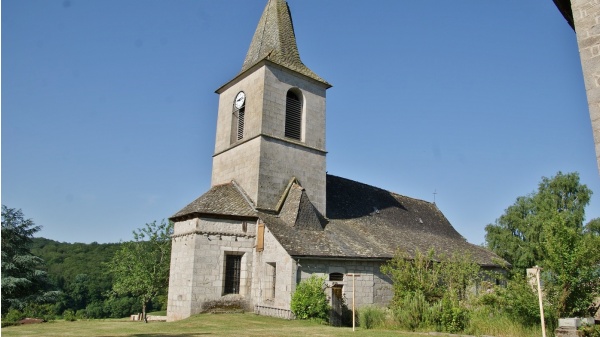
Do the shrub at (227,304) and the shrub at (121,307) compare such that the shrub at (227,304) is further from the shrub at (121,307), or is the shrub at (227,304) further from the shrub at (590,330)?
the shrub at (121,307)

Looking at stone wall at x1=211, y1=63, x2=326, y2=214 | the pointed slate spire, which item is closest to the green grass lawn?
Answer: stone wall at x1=211, y1=63, x2=326, y2=214

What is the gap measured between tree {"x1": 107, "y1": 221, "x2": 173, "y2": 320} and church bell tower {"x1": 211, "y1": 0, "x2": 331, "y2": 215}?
475 inches

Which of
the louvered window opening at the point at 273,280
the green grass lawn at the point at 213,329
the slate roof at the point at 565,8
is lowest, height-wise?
the green grass lawn at the point at 213,329

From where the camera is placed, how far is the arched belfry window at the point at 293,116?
22.6 m

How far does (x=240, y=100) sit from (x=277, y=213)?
6585 millimetres

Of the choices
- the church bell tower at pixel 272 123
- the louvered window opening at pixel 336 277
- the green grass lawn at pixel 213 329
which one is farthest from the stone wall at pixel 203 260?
the louvered window opening at pixel 336 277

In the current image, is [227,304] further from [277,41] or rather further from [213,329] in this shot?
[277,41]

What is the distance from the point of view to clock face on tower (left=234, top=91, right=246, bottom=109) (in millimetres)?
22845

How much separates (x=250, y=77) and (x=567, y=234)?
16021 mm

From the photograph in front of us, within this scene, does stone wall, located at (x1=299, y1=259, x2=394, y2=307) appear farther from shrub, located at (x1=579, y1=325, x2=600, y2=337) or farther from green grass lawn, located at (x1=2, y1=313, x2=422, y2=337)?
shrub, located at (x1=579, y1=325, x2=600, y2=337)

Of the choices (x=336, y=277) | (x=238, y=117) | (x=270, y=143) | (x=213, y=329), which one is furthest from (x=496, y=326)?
(x=238, y=117)

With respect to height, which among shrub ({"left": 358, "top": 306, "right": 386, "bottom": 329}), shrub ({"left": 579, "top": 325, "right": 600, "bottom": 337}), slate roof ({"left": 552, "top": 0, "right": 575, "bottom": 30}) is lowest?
shrub ({"left": 358, "top": 306, "right": 386, "bottom": 329})

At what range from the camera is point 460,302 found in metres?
14.4

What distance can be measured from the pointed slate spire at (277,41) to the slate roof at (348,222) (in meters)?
6.60
